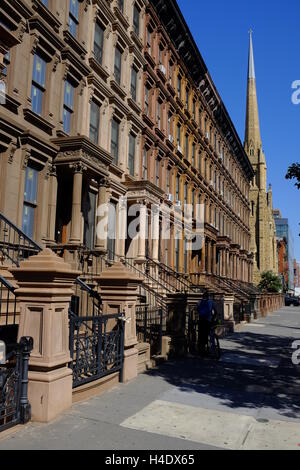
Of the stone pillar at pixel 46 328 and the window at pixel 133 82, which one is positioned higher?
the window at pixel 133 82

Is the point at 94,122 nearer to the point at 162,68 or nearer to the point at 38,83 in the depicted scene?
the point at 38,83

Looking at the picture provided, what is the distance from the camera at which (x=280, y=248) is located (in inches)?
5600

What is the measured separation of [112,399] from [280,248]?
143 metres

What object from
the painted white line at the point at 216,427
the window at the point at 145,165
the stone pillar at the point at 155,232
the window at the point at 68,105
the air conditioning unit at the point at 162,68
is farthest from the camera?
the air conditioning unit at the point at 162,68

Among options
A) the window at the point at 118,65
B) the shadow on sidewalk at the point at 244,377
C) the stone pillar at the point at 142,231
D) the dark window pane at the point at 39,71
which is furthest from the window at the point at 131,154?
the shadow on sidewalk at the point at 244,377

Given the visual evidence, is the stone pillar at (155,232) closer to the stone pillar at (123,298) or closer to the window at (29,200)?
the window at (29,200)

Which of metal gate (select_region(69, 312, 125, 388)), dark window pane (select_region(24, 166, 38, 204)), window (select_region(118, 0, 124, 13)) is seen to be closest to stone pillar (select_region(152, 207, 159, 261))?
dark window pane (select_region(24, 166, 38, 204))

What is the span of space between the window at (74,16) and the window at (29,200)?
5.52m

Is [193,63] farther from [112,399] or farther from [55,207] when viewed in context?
[112,399]

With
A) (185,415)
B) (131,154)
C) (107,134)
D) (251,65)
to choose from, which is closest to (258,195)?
(251,65)

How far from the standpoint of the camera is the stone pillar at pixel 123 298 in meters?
8.34

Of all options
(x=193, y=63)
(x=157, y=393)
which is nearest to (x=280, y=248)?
(x=193, y=63)

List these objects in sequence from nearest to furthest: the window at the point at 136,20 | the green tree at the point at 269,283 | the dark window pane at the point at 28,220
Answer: the dark window pane at the point at 28,220
the window at the point at 136,20
the green tree at the point at 269,283

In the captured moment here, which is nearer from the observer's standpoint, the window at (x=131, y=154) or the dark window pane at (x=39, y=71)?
the dark window pane at (x=39, y=71)
